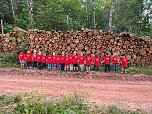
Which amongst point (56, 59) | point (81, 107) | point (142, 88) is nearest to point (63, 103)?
point (81, 107)

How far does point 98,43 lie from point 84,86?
7024 millimetres

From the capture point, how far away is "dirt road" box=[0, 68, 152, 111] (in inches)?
525

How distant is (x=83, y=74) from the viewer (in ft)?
66.0

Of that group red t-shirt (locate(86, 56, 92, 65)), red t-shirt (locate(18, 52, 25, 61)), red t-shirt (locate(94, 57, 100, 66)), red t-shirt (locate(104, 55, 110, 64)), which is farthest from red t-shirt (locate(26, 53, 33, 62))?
red t-shirt (locate(104, 55, 110, 64))

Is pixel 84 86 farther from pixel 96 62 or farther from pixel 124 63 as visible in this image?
pixel 124 63

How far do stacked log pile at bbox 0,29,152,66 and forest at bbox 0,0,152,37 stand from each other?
502 cm

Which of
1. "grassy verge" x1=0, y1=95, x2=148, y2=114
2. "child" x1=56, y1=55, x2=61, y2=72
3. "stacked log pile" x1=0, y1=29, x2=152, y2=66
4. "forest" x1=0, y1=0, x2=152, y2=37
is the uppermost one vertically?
"forest" x1=0, y1=0, x2=152, y2=37

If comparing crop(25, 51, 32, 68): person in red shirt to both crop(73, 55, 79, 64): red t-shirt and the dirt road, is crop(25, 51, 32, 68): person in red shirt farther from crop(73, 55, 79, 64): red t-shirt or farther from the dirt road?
crop(73, 55, 79, 64): red t-shirt

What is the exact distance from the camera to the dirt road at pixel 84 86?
13328 millimetres

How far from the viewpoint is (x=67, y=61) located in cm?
2173

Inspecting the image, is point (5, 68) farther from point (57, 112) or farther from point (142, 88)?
point (57, 112)

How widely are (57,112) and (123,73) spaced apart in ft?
34.9

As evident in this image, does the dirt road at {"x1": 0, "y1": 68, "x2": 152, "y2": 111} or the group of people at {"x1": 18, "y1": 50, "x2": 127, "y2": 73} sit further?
the group of people at {"x1": 18, "y1": 50, "x2": 127, "y2": 73}

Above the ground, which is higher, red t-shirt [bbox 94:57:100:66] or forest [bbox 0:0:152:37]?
forest [bbox 0:0:152:37]
